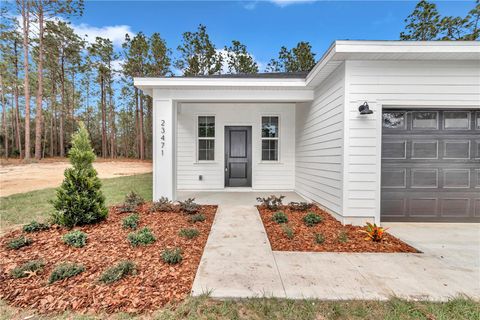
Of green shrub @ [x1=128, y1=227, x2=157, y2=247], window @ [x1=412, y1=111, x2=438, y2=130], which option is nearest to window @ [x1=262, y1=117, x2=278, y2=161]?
window @ [x1=412, y1=111, x2=438, y2=130]

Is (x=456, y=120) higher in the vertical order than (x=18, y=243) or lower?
higher

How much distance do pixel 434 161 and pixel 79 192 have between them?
5.98 meters

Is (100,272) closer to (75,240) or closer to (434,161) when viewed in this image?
(75,240)

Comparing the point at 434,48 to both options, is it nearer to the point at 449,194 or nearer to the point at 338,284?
the point at 449,194

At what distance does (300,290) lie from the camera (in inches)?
80.4

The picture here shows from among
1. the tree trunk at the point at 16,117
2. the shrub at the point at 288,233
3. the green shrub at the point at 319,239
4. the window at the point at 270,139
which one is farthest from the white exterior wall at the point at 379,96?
the tree trunk at the point at 16,117

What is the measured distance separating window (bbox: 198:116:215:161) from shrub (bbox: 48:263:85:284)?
15.9ft

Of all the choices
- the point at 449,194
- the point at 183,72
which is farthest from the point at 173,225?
the point at 183,72

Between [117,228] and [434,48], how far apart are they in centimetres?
571

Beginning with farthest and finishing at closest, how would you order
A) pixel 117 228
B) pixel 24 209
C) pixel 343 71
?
pixel 24 209 < pixel 343 71 < pixel 117 228

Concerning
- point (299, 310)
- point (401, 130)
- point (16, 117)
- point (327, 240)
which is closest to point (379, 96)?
point (401, 130)

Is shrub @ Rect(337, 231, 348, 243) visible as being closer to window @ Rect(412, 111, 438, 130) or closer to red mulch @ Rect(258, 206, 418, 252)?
red mulch @ Rect(258, 206, 418, 252)

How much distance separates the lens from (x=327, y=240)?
3.20 meters

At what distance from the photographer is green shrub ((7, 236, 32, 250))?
282 cm
